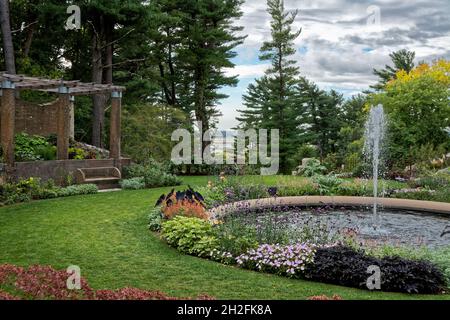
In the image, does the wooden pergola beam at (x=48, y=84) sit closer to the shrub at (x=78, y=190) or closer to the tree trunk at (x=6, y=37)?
the tree trunk at (x=6, y=37)

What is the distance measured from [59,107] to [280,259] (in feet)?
31.3

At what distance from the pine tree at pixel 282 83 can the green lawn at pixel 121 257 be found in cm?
1851

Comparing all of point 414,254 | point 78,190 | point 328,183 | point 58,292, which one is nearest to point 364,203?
point 328,183

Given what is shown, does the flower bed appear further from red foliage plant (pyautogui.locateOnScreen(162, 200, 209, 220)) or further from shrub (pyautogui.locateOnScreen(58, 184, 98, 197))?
shrub (pyautogui.locateOnScreen(58, 184, 98, 197))

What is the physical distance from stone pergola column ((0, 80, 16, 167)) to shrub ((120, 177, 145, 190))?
3044 mm

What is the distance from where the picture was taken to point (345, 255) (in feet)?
18.5

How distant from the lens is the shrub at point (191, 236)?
642cm

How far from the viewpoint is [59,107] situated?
1323 cm

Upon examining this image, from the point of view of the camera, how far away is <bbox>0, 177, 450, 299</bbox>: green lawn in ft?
16.4

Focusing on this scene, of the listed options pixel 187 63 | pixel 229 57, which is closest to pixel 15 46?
pixel 187 63

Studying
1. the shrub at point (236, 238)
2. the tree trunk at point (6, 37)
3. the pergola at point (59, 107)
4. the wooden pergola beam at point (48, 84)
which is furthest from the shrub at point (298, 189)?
the tree trunk at point (6, 37)

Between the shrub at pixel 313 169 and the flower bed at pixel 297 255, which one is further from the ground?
the shrub at pixel 313 169

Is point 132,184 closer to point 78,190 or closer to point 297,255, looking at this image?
point 78,190

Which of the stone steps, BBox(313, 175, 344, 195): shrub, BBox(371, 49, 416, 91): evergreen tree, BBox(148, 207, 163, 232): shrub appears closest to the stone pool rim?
BBox(313, 175, 344, 195): shrub
